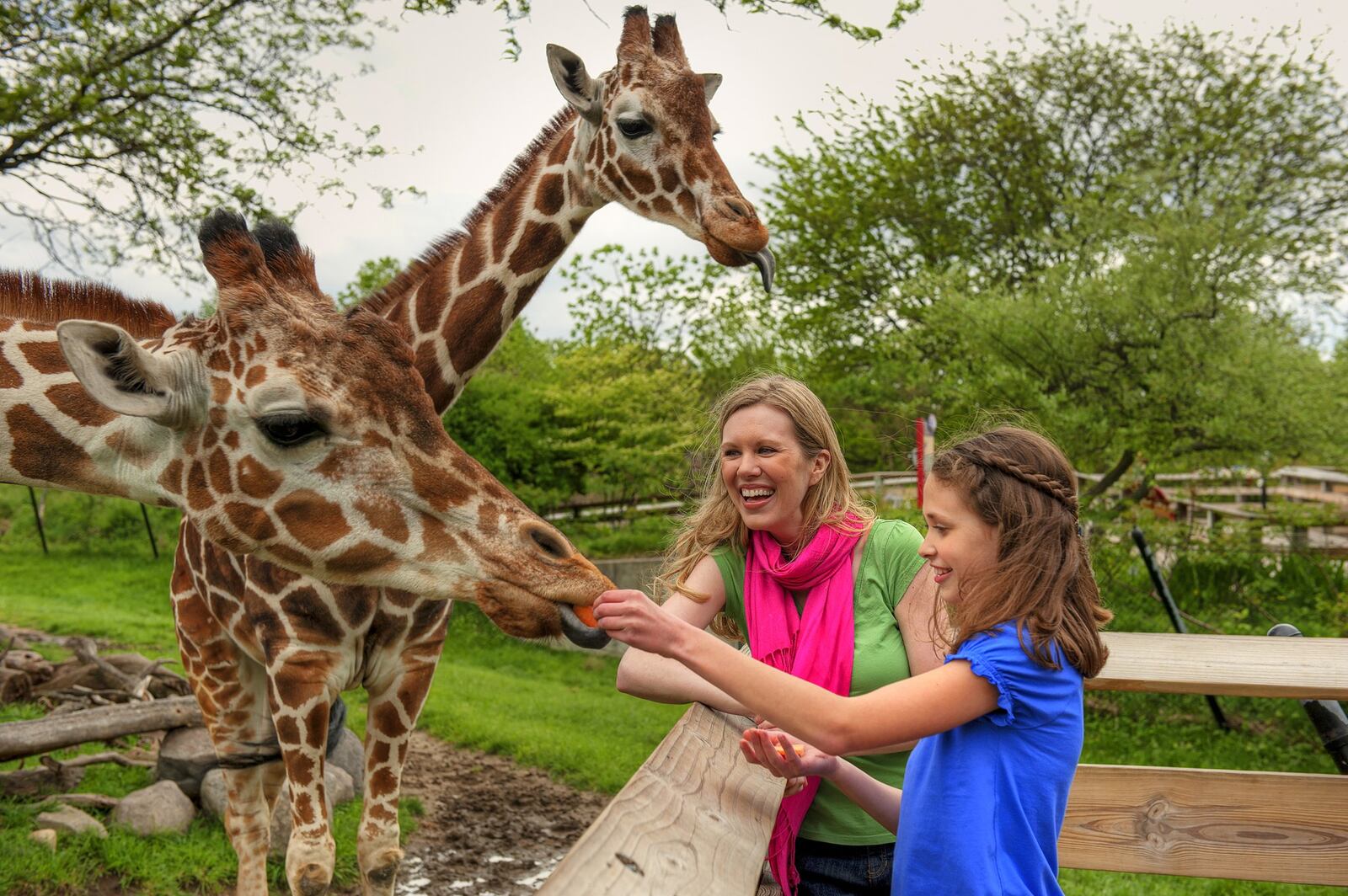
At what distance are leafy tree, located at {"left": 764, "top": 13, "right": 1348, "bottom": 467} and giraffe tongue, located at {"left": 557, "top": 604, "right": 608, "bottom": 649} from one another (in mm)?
6862

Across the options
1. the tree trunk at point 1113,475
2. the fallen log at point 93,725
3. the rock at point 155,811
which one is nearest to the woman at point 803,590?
the rock at point 155,811

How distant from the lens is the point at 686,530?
2734mm

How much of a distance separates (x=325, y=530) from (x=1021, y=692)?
153 centimetres

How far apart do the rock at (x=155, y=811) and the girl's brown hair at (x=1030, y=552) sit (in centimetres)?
506

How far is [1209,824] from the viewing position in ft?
9.73

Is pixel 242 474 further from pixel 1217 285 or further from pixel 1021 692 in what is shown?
pixel 1217 285

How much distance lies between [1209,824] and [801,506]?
5.05ft

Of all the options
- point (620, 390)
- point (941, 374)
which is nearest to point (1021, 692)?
point (941, 374)

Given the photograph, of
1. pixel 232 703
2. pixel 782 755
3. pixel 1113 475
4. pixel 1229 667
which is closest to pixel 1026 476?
pixel 782 755

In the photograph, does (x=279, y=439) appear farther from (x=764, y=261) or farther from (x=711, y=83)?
(x=711, y=83)

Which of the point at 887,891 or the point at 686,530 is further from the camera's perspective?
the point at 686,530

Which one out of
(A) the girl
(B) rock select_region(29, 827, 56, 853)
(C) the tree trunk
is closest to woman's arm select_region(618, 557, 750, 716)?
(A) the girl

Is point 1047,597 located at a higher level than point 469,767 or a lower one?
higher

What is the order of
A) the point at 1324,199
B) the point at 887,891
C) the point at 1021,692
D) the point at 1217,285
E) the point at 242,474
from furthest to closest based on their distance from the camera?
the point at 1324,199 < the point at 1217,285 < the point at 242,474 < the point at 887,891 < the point at 1021,692
